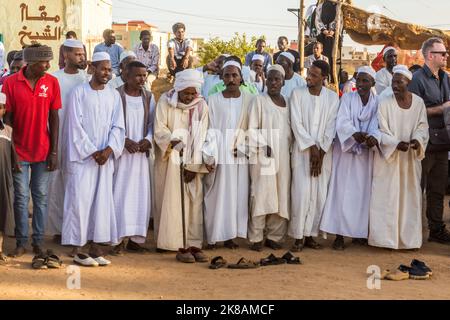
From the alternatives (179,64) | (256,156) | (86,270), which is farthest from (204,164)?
(179,64)

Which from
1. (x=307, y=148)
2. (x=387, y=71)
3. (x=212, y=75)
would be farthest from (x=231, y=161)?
(x=387, y=71)

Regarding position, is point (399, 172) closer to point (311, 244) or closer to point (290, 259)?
point (311, 244)

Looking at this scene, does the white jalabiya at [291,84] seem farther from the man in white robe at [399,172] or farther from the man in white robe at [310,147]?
the man in white robe at [399,172]

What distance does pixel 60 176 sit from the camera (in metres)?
8.91

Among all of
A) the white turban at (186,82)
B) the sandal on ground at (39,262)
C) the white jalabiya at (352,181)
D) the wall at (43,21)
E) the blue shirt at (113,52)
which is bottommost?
the sandal on ground at (39,262)

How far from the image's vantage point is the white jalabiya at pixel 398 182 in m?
8.88

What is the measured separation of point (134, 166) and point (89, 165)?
0.55 metres

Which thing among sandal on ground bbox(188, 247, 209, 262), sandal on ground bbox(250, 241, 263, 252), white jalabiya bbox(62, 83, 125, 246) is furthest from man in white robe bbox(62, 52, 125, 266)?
sandal on ground bbox(250, 241, 263, 252)

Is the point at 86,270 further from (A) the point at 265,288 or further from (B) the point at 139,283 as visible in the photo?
(A) the point at 265,288

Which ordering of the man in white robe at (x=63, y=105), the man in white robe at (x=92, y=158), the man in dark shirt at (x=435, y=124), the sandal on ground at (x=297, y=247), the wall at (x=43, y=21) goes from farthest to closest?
the wall at (x=43, y=21)
the man in dark shirt at (x=435, y=124)
the sandal on ground at (x=297, y=247)
the man in white robe at (x=63, y=105)
the man in white robe at (x=92, y=158)

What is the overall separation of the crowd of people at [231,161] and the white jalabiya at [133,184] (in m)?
0.01

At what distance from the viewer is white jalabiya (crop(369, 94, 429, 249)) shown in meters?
8.88

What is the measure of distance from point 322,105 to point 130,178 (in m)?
2.34

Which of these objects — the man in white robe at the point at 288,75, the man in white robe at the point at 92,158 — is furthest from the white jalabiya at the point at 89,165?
the man in white robe at the point at 288,75
